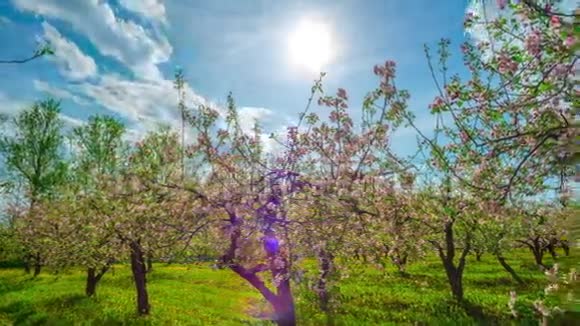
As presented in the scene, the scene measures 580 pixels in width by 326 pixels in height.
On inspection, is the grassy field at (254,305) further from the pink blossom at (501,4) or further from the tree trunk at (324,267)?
the pink blossom at (501,4)

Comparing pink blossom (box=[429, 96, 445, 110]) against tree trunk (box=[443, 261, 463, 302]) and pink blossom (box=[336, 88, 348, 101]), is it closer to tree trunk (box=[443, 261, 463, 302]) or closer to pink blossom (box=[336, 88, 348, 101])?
pink blossom (box=[336, 88, 348, 101])

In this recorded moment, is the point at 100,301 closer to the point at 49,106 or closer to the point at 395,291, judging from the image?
the point at 395,291

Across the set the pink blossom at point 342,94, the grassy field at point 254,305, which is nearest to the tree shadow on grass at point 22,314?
the grassy field at point 254,305

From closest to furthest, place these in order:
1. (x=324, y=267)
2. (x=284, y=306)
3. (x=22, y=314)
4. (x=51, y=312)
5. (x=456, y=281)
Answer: (x=284, y=306) < (x=324, y=267) < (x=22, y=314) < (x=51, y=312) < (x=456, y=281)

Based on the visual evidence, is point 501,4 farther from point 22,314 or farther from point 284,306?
point 22,314

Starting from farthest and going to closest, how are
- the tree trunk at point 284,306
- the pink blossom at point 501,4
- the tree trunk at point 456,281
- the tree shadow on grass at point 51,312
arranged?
the tree trunk at point 456,281
the tree shadow on grass at point 51,312
the tree trunk at point 284,306
the pink blossom at point 501,4

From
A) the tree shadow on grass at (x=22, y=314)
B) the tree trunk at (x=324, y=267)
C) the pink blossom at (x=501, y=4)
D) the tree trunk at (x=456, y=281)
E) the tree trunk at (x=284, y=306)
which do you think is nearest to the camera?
the pink blossom at (x=501, y=4)

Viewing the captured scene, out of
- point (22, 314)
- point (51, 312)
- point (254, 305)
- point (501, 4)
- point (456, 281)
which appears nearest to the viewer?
point (501, 4)

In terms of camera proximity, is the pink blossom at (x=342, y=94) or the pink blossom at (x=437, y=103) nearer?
the pink blossom at (x=437, y=103)

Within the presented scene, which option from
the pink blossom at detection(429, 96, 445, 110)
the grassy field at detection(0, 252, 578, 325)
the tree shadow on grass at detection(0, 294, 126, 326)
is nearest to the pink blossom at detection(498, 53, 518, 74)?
the pink blossom at detection(429, 96, 445, 110)

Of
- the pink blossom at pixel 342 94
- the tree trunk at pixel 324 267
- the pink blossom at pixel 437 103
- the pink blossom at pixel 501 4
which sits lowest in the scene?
the tree trunk at pixel 324 267

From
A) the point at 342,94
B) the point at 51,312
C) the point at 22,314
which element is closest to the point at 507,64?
the point at 342,94

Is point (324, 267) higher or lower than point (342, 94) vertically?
lower

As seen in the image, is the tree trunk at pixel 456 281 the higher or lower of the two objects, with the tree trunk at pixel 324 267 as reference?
lower
